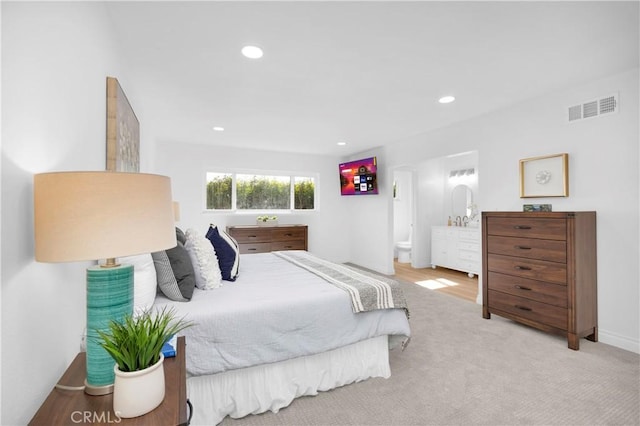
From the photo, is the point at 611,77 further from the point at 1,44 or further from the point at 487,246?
the point at 1,44

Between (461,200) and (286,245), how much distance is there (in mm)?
3678

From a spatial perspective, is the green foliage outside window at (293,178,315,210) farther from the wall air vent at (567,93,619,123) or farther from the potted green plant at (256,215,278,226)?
the wall air vent at (567,93,619,123)

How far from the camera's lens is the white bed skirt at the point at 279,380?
1.74 m

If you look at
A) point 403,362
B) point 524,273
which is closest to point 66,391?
point 403,362

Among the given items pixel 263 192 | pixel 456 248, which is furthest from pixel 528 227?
pixel 263 192

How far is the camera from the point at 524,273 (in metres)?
3.07

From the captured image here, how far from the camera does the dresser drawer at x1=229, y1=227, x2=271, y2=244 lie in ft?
18.0

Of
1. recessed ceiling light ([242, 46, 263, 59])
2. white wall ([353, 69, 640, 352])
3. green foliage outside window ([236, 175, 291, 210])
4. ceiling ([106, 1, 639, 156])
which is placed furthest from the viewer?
green foliage outside window ([236, 175, 291, 210])

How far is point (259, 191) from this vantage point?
6191mm

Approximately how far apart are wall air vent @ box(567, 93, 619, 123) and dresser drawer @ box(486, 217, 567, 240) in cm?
107

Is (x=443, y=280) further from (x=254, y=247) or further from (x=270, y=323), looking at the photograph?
(x=270, y=323)

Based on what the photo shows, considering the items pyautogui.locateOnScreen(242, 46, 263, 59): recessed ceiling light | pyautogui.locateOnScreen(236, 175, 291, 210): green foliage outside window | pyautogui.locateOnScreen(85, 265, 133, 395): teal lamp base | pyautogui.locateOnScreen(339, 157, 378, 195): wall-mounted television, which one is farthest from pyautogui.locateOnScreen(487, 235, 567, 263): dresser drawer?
pyautogui.locateOnScreen(236, 175, 291, 210): green foliage outside window

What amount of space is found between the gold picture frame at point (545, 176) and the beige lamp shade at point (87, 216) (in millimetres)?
3693

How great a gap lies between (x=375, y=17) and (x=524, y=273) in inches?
107
